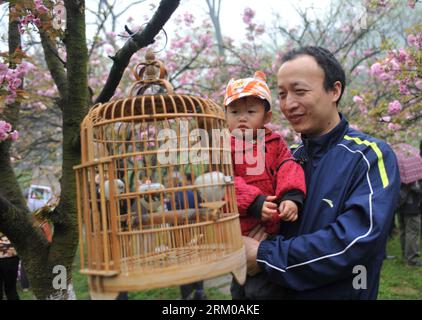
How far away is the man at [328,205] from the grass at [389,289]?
389 centimetres

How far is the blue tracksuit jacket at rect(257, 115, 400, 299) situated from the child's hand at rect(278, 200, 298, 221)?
3.1 inches

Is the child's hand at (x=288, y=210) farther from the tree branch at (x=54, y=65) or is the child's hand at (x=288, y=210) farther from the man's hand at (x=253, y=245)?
the tree branch at (x=54, y=65)

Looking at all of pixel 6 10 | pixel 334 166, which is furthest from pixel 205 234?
pixel 6 10

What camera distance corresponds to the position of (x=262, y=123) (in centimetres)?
195

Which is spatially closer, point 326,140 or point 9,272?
point 326,140

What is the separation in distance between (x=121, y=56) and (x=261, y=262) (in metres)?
1.39

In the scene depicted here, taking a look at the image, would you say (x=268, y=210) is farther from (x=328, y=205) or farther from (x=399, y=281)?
(x=399, y=281)

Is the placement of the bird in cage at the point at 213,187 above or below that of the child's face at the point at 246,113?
below


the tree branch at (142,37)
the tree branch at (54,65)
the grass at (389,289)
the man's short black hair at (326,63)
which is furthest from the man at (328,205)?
the grass at (389,289)

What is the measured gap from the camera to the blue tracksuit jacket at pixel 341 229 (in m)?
1.55

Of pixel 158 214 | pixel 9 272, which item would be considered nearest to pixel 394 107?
pixel 158 214

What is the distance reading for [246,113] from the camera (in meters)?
1.92

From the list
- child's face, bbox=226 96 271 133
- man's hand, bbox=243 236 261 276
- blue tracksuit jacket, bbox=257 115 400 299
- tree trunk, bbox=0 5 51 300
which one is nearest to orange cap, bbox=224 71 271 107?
child's face, bbox=226 96 271 133

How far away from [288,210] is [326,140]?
393 mm
